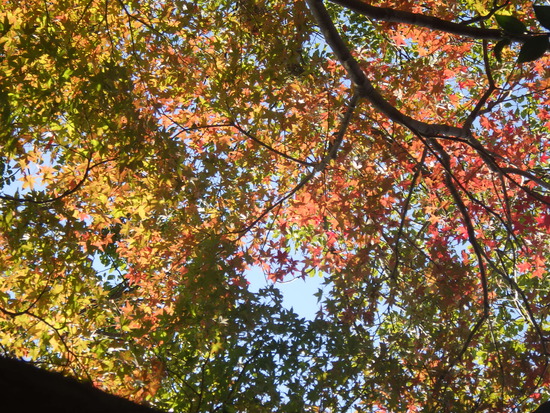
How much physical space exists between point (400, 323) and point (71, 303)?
321 cm

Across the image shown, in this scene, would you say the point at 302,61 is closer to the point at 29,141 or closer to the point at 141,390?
the point at 29,141

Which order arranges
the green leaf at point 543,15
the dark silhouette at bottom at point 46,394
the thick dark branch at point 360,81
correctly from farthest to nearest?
the thick dark branch at point 360,81 → the green leaf at point 543,15 → the dark silhouette at bottom at point 46,394

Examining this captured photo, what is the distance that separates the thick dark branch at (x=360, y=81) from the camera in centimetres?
354

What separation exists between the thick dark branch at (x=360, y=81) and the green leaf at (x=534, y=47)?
268cm

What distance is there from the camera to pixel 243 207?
208 inches

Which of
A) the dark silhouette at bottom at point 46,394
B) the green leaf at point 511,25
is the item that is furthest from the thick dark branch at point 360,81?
the dark silhouette at bottom at point 46,394

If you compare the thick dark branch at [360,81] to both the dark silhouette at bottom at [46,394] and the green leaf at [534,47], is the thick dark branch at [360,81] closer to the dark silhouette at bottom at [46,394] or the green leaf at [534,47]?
the green leaf at [534,47]

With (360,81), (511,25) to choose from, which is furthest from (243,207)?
→ (511,25)

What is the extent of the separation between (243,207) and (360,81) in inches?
76.5

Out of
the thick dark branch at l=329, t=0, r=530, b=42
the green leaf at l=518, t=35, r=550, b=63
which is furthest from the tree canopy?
the green leaf at l=518, t=35, r=550, b=63

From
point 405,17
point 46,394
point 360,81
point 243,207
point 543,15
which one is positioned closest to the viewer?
point 46,394

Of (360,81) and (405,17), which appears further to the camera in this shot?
(360,81)

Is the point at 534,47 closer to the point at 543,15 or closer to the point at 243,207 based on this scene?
the point at 543,15

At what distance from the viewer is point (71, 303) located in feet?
13.2
